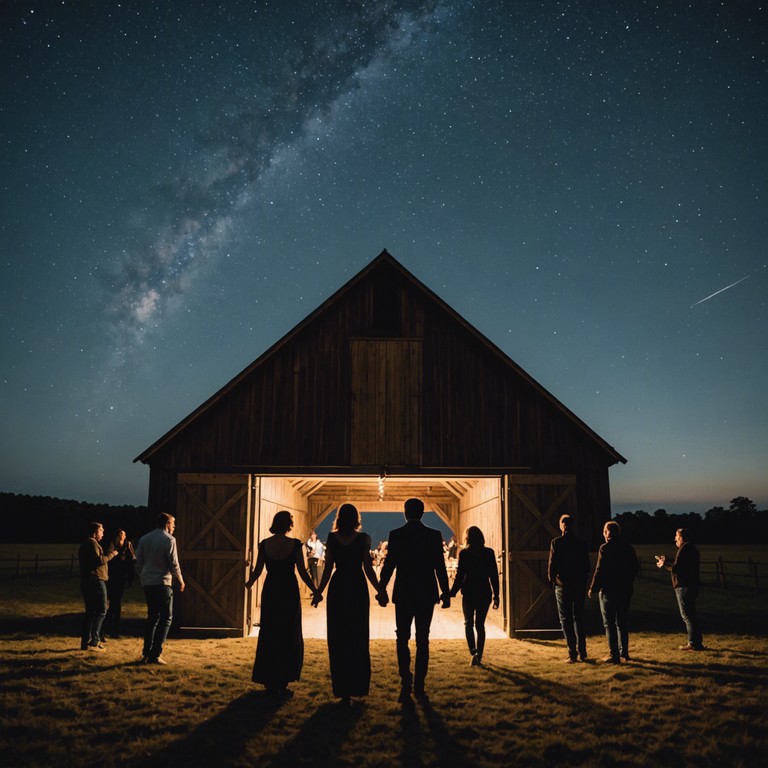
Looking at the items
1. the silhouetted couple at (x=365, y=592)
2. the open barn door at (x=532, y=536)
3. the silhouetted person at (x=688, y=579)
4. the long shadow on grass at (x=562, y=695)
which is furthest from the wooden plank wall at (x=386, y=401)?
the silhouetted couple at (x=365, y=592)

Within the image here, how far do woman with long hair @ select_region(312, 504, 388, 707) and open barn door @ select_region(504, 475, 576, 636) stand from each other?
574 centimetres

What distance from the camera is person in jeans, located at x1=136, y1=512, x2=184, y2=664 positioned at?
309 inches

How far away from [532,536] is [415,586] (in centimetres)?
568

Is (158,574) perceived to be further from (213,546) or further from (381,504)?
(381,504)

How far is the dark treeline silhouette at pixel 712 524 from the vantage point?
2280 inches

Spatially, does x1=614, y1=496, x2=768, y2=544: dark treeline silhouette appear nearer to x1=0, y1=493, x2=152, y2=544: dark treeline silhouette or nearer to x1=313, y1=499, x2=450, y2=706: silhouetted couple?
x1=0, y1=493, x2=152, y2=544: dark treeline silhouette

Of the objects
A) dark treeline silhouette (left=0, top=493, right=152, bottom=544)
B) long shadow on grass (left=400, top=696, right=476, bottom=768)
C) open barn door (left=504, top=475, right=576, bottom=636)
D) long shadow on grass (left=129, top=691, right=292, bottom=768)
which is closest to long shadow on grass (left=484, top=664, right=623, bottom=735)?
long shadow on grass (left=400, top=696, right=476, bottom=768)

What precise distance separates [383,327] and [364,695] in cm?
727

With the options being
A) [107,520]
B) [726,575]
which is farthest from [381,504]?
[107,520]

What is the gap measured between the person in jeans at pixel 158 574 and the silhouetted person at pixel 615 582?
546cm

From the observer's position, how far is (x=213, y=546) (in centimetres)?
1131

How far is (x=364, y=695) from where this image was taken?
20.6 ft

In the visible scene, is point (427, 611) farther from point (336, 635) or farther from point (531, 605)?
point (531, 605)

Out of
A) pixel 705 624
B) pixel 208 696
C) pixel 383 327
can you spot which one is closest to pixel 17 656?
pixel 208 696
